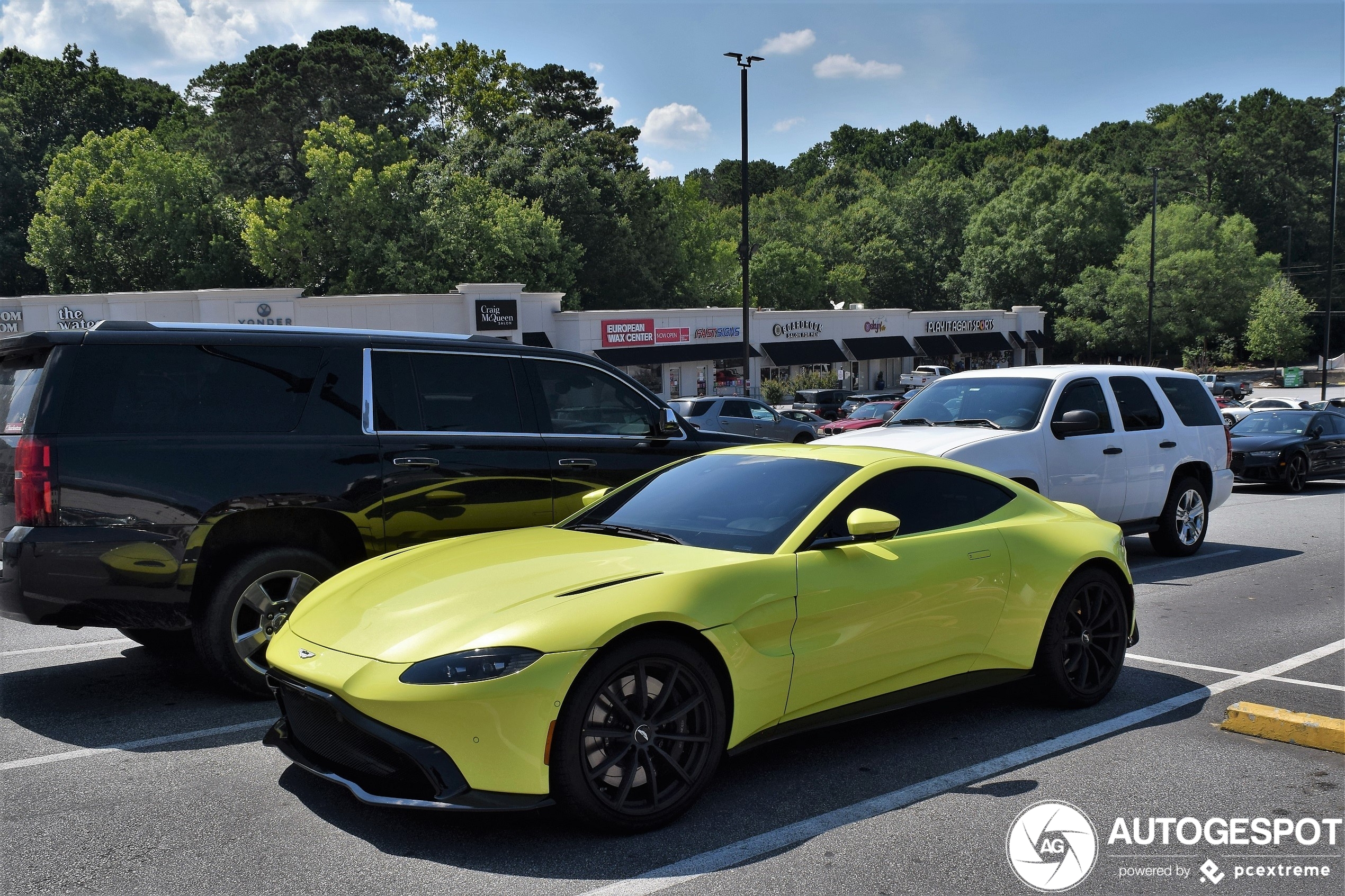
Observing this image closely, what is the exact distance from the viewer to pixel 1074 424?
9.20 metres

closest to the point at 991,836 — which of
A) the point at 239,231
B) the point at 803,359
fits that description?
the point at 803,359

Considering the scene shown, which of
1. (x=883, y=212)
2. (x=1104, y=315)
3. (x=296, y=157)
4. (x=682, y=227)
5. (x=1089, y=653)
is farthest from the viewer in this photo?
(x=883, y=212)

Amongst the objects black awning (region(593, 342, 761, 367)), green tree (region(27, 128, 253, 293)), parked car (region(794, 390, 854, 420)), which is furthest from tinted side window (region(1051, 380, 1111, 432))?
green tree (region(27, 128, 253, 293))

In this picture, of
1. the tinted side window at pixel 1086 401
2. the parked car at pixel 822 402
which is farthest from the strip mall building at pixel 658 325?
the tinted side window at pixel 1086 401

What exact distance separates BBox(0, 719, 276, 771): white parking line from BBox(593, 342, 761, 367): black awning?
39212 mm

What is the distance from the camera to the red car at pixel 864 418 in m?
29.1

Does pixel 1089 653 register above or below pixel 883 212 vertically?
below

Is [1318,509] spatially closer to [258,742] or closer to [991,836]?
[991,836]

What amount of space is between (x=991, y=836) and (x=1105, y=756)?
1.17 metres

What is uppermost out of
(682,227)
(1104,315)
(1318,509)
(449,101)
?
(449,101)

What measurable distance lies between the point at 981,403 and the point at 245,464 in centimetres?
677

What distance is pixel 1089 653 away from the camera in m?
5.67

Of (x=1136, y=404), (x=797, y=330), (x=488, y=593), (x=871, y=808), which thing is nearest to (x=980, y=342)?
(x=797, y=330)

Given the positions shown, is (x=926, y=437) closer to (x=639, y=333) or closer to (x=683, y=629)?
(x=683, y=629)
